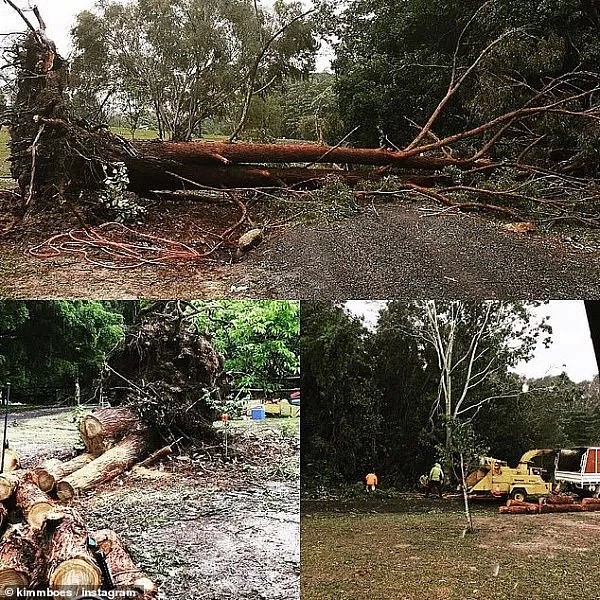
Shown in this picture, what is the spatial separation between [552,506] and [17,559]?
98.8 inches

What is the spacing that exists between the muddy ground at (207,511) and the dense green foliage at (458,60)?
279 centimetres

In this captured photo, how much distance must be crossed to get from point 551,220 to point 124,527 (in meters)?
3.38

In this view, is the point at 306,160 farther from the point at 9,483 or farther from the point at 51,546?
the point at 51,546

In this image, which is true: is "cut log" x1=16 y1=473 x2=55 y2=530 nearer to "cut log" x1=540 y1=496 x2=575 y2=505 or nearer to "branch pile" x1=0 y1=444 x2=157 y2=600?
"branch pile" x1=0 y1=444 x2=157 y2=600

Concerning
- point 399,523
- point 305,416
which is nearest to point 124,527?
point 305,416

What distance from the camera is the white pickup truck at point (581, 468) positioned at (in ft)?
13.3

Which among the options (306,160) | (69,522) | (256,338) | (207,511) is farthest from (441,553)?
(306,160)

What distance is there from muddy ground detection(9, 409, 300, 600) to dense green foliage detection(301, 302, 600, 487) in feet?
1.03

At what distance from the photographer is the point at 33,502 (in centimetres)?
358

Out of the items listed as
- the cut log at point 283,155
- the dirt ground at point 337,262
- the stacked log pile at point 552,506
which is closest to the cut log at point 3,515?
the dirt ground at point 337,262

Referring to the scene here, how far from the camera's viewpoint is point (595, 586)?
12.4 ft

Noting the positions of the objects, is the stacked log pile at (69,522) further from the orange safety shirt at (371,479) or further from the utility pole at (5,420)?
the orange safety shirt at (371,479)

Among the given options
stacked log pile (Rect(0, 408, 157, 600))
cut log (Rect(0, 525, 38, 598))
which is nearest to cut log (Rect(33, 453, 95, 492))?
stacked log pile (Rect(0, 408, 157, 600))

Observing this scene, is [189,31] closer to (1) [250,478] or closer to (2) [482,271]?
(2) [482,271]
